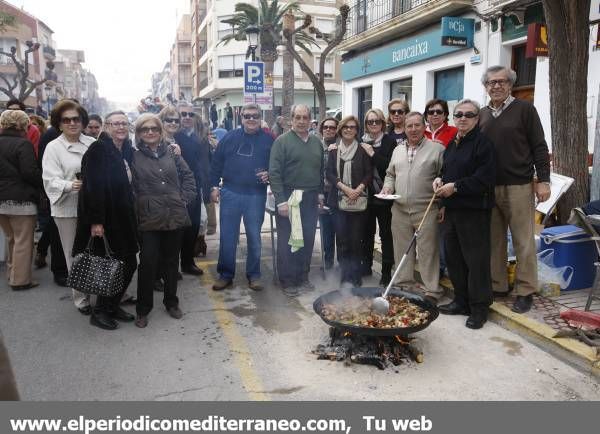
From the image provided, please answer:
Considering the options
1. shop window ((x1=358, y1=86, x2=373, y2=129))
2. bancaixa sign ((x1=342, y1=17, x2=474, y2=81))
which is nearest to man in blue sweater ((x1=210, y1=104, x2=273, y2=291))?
bancaixa sign ((x1=342, y1=17, x2=474, y2=81))

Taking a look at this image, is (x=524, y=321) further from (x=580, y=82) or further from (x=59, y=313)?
(x=59, y=313)

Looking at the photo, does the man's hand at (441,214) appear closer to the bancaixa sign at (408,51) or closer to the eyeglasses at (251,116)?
the eyeglasses at (251,116)

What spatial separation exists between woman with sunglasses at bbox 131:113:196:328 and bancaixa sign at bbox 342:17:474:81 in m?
9.19

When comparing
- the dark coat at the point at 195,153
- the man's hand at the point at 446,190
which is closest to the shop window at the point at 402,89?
the dark coat at the point at 195,153

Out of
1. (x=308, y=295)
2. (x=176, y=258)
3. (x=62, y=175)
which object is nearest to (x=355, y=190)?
(x=308, y=295)

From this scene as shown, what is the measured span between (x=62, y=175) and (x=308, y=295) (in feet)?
9.27

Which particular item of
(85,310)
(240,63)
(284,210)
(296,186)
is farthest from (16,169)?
(240,63)

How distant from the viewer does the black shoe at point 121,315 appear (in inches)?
189

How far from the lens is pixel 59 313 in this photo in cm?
507

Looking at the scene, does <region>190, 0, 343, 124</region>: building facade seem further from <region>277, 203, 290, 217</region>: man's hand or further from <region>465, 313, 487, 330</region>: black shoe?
<region>465, 313, 487, 330</region>: black shoe

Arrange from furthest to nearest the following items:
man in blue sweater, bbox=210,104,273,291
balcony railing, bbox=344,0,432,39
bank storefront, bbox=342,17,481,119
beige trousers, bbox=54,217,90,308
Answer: balcony railing, bbox=344,0,432,39
bank storefront, bbox=342,17,481,119
man in blue sweater, bbox=210,104,273,291
beige trousers, bbox=54,217,90,308

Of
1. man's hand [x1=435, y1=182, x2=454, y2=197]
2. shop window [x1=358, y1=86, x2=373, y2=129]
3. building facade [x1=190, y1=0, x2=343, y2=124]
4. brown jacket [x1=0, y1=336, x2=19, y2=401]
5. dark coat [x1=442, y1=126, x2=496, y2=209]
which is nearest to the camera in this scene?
brown jacket [x1=0, y1=336, x2=19, y2=401]

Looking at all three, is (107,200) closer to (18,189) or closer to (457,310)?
(18,189)

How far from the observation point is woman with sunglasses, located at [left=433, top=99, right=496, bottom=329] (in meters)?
4.36
